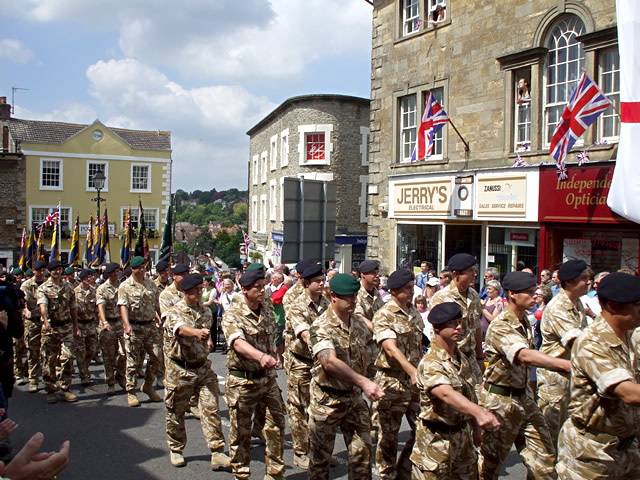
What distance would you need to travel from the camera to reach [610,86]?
1316 cm

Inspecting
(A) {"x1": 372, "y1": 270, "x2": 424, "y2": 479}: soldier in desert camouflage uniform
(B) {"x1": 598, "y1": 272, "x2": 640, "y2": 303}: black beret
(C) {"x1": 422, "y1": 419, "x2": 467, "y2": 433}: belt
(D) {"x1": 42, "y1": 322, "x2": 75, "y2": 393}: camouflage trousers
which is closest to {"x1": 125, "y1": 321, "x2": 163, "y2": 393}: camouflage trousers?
(D) {"x1": 42, "y1": 322, "x2": 75, "y2": 393}: camouflage trousers

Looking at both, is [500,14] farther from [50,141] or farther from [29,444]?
[50,141]

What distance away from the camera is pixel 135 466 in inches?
258

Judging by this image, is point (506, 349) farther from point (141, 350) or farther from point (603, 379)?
point (141, 350)

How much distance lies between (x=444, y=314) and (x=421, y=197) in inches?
522

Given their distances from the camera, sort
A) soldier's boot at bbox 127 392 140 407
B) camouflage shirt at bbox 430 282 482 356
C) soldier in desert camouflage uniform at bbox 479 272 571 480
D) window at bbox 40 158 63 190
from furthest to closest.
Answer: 1. window at bbox 40 158 63 190
2. soldier's boot at bbox 127 392 140 407
3. camouflage shirt at bbox 430 282 482 356
4. soldier in desert camouflage uniform at bbox 479 272 571 480

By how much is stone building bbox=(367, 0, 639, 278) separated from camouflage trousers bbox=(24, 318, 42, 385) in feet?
36.0

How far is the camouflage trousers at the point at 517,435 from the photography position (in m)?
5.03

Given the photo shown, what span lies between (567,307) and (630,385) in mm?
2048

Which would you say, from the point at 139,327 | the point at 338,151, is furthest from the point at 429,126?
the point at 338,151

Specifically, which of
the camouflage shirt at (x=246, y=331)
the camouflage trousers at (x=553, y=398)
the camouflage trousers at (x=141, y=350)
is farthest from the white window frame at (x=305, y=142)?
the camouflage trousers at (x=553, y=398)

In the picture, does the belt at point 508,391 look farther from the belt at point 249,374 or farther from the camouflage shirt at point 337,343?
the belt at point 249,374

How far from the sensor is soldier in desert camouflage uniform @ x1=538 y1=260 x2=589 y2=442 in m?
5.58

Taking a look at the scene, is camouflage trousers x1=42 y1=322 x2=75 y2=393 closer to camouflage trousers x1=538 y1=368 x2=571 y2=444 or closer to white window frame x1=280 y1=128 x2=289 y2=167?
camouflage trousers x1=538 y1=368 x2=571 y2=444
